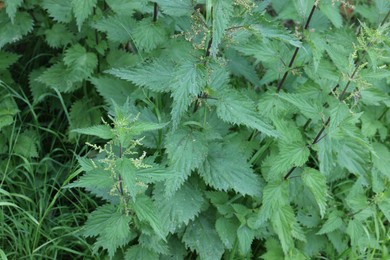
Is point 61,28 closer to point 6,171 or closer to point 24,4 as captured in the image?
point 24,4

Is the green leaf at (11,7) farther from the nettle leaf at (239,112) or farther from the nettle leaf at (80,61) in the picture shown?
the nettle leaf at (239,112)

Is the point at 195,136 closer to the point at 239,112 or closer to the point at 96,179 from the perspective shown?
the point at 239,112

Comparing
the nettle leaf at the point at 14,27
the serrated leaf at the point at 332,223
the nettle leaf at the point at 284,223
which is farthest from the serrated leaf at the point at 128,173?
the nettle leaf at the point at 14,27

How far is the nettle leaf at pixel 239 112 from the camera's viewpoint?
6.97 feet

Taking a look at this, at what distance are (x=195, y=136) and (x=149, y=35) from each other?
1.90ft

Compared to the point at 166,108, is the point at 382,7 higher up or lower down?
higher up

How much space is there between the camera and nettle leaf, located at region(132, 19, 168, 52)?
2445 millimetres

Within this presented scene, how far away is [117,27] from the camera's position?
2.69m

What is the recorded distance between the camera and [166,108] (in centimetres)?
263

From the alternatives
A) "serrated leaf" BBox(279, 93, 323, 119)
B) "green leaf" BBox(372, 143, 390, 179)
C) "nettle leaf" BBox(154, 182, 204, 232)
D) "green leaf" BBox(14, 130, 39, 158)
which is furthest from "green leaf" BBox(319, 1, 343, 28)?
"green leaf" BBox(14, 130, 39, 158)

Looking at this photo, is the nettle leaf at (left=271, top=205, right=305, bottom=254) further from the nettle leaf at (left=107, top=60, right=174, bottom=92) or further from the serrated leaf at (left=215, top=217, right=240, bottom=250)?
the nettle leaf at (left=107, top=60, right=174, bottom=92)

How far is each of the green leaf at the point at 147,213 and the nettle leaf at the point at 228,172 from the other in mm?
379

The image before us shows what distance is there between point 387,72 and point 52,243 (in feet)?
6.43

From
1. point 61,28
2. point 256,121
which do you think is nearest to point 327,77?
point 256,121
